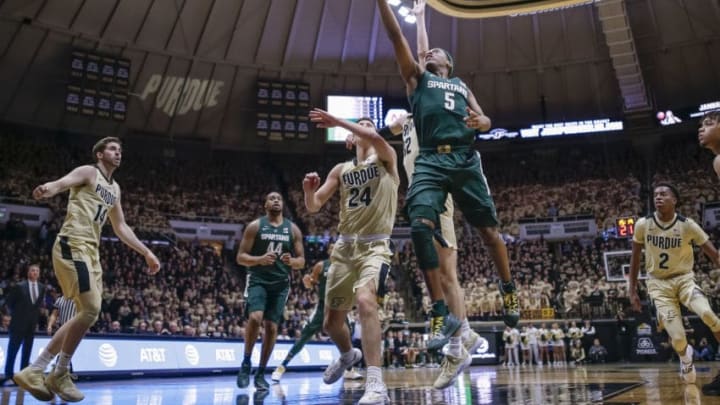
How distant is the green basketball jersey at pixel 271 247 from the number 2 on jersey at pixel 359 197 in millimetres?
2598

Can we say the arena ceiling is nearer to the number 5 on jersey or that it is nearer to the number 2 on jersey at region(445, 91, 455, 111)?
the number 2 on jersey at region(445, 91, 455, 111)

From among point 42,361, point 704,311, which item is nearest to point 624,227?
point 704,311

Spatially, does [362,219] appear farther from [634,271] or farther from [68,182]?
[634,271]

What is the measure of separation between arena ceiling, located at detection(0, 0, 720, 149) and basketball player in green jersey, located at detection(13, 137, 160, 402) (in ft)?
64.7

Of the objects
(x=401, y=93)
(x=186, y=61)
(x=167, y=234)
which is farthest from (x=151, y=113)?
(x=401, y=93)

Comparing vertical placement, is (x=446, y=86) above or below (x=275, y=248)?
above

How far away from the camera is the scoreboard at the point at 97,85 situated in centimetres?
2370

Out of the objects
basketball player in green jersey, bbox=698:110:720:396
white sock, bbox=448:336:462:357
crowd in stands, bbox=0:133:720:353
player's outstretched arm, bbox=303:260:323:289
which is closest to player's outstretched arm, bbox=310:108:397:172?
white sock, bbox=448:336:462:357

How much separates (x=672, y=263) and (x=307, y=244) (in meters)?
21.3

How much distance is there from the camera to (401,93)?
29906mm

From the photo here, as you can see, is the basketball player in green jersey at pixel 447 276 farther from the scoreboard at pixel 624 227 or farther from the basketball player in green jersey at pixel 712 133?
the scoreboard at pixel 624 227

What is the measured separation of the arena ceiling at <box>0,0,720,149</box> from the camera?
23.9m

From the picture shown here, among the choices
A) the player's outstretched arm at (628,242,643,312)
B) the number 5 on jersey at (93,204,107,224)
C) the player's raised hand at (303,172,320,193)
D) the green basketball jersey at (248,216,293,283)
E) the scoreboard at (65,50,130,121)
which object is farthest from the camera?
the scoreboard at (65,50,130,121)

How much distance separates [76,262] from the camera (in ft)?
18.7
